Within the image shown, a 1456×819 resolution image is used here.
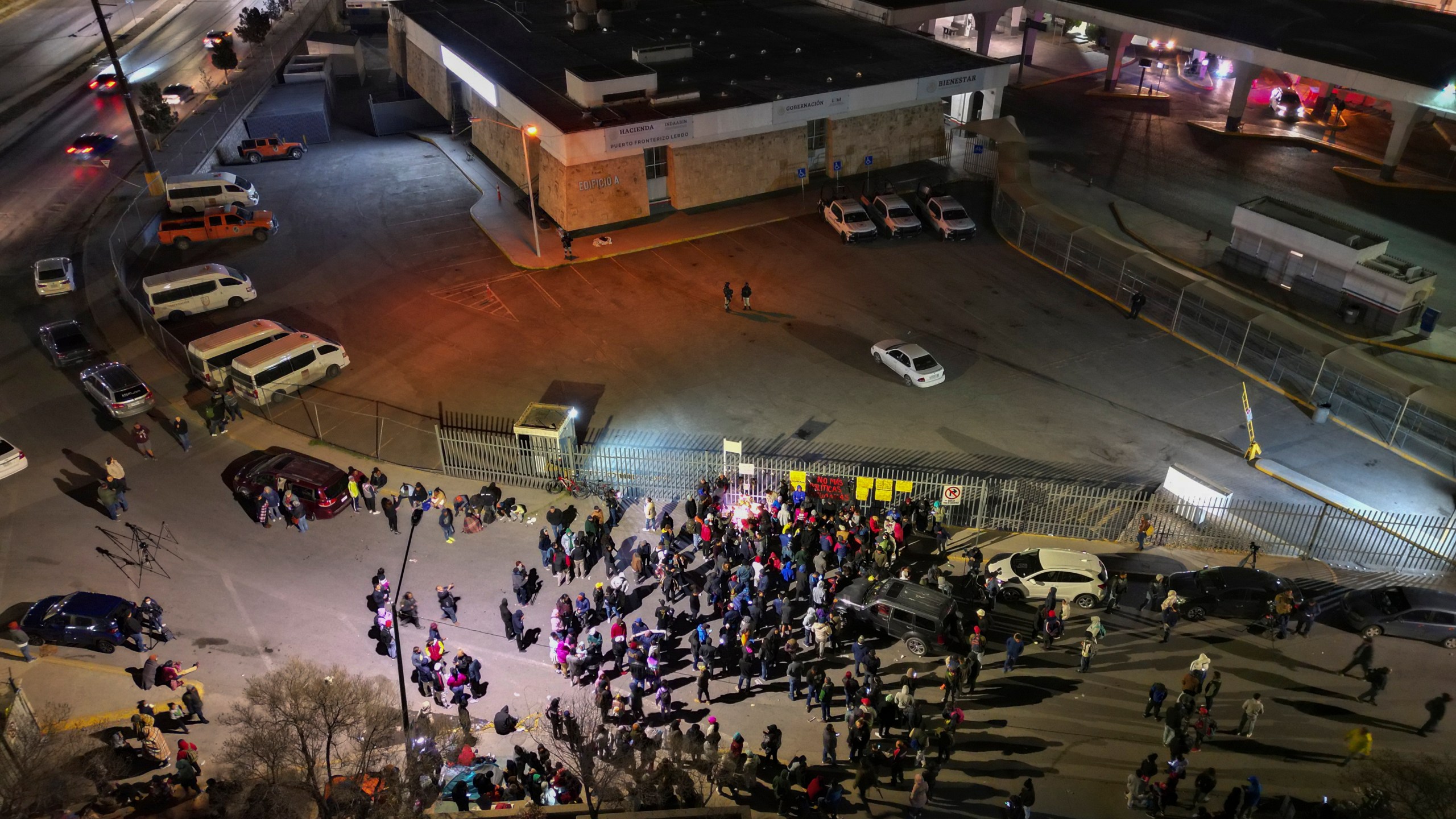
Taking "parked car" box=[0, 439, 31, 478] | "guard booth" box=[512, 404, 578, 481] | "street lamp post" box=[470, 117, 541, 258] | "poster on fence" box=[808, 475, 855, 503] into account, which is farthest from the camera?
"street lamp post" box=[470, 117, 541, 258]

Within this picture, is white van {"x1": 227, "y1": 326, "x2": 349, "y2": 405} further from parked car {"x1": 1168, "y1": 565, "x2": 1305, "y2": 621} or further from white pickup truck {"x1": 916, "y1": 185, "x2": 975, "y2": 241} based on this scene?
parked car {"x1": 1168, "y1": 565, "x2": 1305, "y2": 621}

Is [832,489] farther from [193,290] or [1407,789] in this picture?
[193,290]

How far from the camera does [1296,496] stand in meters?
25.4

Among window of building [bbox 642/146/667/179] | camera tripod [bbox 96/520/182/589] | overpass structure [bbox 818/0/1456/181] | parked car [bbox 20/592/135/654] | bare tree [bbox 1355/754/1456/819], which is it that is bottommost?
camera tripod [bbox 96/520/182/589]

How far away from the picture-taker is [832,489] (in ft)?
80.9

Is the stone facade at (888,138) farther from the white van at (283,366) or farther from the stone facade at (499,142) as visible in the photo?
the white van at (283,366)

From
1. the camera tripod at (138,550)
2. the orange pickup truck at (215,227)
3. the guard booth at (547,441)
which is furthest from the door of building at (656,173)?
the camera tripod at (138,550)

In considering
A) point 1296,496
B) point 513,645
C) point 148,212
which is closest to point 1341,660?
point 1296,496

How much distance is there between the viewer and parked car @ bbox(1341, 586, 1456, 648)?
20.7 m

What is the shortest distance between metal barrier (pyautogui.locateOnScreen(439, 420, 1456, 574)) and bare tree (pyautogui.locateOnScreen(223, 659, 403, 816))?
793cm

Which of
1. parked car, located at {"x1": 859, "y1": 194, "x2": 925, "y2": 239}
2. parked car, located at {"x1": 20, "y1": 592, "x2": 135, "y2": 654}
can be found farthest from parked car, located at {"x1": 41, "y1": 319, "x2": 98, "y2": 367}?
parked car, located at {"x1": 859, "y1": 194, "x2": 925, "y2": 239}

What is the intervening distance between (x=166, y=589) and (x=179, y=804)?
22.4 feet

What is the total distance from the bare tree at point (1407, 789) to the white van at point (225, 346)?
2979 centimetres

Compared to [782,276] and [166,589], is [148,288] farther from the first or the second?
[782,276]
